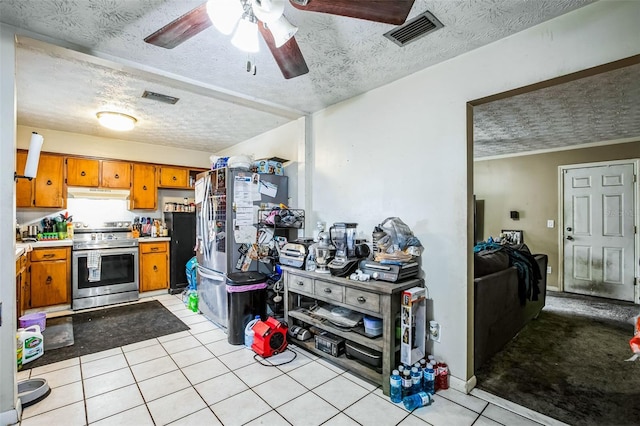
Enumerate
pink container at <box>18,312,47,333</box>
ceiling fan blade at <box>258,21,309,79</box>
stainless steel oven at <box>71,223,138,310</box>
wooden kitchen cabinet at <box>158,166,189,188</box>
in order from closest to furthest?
ceiling fan blade at <box>258,21,309,79</box>, pink container at <box>18,312,47,333</box>, stainless steel oven at <box>71,223,138,310</box>, wooden kitchen cabinet at <box>158,166,189,188</box>

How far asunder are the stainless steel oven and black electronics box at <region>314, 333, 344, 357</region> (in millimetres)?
3431

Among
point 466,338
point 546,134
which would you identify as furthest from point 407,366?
point 546,134

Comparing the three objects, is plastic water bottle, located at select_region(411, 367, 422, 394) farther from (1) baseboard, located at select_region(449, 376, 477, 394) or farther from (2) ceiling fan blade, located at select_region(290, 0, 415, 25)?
(2) ceiling fan blade, located at select_region(290, 0, 415, 25)

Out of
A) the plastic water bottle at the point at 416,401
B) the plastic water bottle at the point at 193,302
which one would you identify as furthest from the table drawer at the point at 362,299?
the plastic water bottle at the point at 193,302

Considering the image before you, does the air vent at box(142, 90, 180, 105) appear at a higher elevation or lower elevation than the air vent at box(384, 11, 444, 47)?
higher

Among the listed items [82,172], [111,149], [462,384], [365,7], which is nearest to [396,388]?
[462,384]

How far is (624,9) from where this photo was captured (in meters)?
1.62

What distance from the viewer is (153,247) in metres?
4.79

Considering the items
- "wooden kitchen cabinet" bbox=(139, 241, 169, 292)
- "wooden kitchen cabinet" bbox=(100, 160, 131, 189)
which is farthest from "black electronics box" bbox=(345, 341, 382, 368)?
"wooden kitchen cabinet" bbox=(100, 160, 131, 189)

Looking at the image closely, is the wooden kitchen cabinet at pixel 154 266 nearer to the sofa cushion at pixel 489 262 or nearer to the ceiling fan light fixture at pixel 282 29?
the ceiling fan light fixture at pixel 282 29

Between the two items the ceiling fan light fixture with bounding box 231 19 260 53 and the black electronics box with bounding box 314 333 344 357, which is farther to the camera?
the black electronics box with bounding box 314 333 344 357

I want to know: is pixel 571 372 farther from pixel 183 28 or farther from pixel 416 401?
pixel 183 28

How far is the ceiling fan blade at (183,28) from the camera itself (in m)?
1.40

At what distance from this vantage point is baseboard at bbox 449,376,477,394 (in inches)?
85.7
